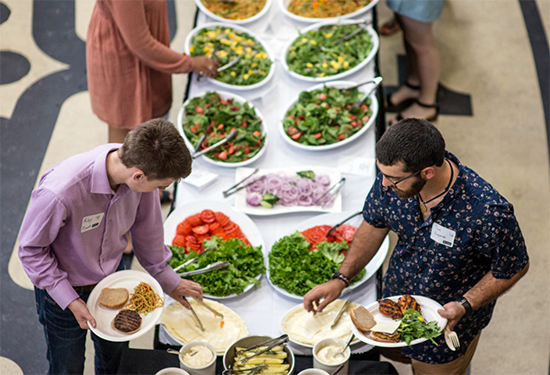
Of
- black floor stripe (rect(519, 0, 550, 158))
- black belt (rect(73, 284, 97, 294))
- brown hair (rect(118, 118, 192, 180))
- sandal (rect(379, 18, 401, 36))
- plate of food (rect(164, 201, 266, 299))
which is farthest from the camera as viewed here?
sandal (rect(379, 18, 401, 36))

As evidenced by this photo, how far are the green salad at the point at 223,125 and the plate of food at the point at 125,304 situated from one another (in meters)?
1.09

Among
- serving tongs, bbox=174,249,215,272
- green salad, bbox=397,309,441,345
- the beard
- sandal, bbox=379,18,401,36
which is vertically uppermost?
the beard

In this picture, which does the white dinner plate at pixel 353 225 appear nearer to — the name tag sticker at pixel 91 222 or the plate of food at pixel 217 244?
the plate of food at pixel 217 244

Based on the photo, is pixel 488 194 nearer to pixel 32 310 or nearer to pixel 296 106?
pixel 296 106

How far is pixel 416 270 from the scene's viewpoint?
2.29 metres

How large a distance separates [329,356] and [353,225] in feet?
3.02

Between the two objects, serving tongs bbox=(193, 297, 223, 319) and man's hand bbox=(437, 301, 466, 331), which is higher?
man's hand bbox=(437, 301, 466, 331)

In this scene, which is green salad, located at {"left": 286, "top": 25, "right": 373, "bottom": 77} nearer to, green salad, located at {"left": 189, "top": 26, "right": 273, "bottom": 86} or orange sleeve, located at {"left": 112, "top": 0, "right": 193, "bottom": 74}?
green salad, located at {"left": 189, "top": 26, "right": 273, "bottom": 86}

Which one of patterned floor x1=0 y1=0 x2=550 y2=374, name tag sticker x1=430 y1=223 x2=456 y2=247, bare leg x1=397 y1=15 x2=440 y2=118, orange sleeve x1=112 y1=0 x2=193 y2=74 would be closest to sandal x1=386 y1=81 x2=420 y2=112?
bare leg x1=397 y1=15 x2=440 y2=118

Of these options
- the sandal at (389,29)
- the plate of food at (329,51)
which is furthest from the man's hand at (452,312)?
the sandal at (389,29)

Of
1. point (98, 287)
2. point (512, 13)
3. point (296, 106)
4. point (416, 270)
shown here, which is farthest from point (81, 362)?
point (512, 13)

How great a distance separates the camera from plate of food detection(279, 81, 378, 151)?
127 inches

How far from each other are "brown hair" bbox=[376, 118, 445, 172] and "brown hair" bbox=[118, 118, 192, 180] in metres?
0.73

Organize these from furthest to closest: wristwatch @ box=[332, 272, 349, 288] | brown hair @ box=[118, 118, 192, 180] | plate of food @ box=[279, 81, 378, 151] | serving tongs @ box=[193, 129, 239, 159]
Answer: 1. plate of food @ box=[279, 81, 378, 151]
2. serving tongs @ box=[193, 129, 239, 159]
3. wristwatch @ box=[332, 272, 349, 288]
4. brown hair @ box=[118, 118, 192, 180]
